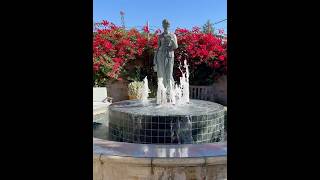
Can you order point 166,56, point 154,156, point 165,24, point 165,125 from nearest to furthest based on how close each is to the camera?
point 154,156
point 165,125
point 165,24
point 166,56

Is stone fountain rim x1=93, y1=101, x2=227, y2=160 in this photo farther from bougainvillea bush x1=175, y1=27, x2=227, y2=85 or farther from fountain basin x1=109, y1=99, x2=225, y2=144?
bougainvillea bush x1=175, y1=27, x2=227, y2=85

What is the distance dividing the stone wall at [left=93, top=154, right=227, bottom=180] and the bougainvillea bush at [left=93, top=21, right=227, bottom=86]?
6.75 meters

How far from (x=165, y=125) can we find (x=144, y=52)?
620cm

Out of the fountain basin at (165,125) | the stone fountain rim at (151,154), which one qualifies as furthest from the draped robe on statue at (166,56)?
the stone fountain rim at (151,154)

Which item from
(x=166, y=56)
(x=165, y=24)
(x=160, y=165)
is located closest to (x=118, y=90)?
(x=166, y=56)

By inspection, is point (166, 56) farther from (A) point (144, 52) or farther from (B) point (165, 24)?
(A) point (144, 52)

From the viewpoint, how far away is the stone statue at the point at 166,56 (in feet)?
18.3

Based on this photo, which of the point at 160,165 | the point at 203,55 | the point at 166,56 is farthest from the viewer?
the point at 203,55

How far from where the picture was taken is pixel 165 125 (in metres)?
4.39
